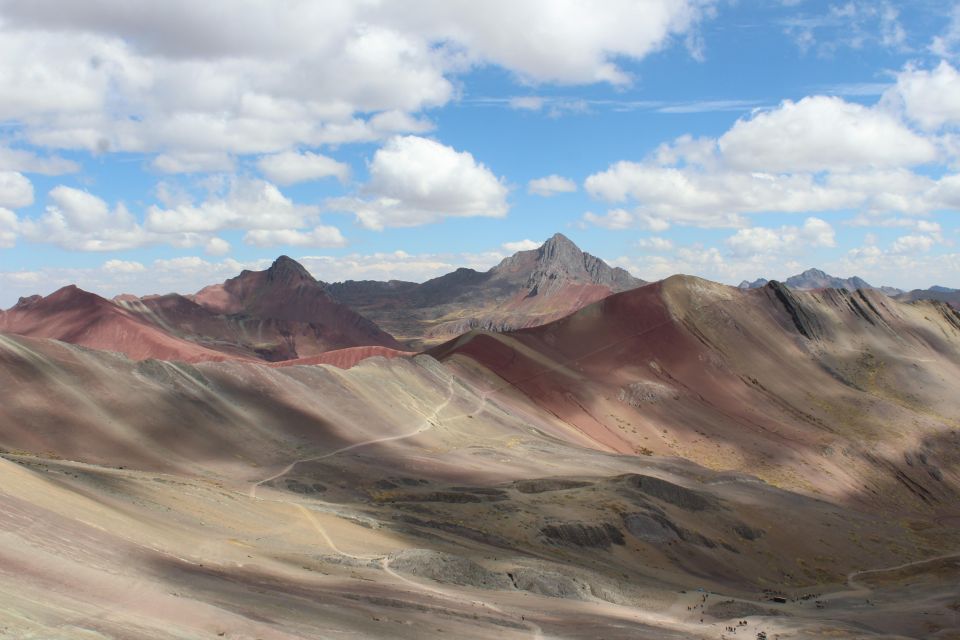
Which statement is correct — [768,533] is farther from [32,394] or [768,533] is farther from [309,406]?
[32,394]

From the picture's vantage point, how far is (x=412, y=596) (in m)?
31.4

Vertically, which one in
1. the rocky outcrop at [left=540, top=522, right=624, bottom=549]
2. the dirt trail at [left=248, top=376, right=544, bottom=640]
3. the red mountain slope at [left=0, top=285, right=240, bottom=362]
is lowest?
the rocky outcrop at [left=540, top=522, right=624, bottom=549]

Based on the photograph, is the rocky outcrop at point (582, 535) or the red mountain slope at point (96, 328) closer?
the rocky outcrop at point (582, 535)

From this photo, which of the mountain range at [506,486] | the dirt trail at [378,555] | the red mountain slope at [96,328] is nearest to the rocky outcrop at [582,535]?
the mountain range at [506,486]

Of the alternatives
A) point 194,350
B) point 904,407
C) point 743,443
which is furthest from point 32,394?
point 904,407

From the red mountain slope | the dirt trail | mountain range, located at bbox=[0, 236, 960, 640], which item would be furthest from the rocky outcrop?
the red mountain slope

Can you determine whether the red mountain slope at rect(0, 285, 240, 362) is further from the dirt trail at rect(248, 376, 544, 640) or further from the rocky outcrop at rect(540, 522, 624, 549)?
the rocky outcrop at rect(540, 522, 624, 549)

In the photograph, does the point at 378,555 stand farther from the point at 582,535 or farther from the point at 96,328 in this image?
the point at 96,328

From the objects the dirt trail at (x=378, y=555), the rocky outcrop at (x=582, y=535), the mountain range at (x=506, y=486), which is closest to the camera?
the mountain range at (x=506, y=486)

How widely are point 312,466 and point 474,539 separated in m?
20.7

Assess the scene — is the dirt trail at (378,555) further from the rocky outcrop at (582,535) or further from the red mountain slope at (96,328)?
the red mountain slope at (96,328)

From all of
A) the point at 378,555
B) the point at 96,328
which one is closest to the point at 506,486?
the point at 378,555

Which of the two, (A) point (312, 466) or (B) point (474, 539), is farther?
(A) point (312, 466)

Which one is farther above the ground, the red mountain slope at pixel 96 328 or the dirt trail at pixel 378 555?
the red mountain slope at pixel 96 328
